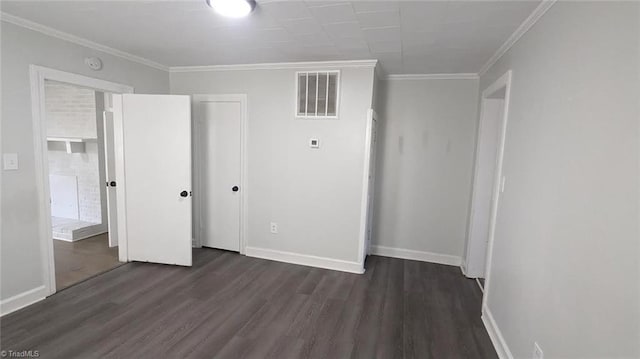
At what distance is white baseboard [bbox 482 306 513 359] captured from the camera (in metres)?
2.07

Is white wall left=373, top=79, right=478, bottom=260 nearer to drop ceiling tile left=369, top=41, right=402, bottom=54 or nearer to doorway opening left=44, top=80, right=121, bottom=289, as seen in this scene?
drop ceiling tile left=369, top=41, right=402, bottom=54

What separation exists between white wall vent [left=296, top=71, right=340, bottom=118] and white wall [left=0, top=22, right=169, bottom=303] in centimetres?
228

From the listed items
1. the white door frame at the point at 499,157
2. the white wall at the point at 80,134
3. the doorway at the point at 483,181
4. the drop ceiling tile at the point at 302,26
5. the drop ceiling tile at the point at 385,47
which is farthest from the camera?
the white wall at the point at 80,134

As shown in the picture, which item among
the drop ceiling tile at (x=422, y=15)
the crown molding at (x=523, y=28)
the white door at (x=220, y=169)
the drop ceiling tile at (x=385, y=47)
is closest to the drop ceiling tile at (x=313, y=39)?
the drop ceiling tile at (x=385, y=47)

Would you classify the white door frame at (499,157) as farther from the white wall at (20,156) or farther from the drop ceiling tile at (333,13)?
the white wall at (20,156)

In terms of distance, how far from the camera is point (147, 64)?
141 inches

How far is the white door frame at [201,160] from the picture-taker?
371 cm

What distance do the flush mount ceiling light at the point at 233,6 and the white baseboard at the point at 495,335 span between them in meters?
2.96

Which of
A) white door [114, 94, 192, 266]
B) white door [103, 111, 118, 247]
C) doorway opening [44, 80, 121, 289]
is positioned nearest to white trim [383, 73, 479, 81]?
white door [114, 94, 192, 266]

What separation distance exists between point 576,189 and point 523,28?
137 cm

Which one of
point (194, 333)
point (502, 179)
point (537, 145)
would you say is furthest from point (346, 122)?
point (194, 333)

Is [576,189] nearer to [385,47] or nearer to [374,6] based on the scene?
[374,6]

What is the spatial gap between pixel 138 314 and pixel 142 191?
4.89 feet

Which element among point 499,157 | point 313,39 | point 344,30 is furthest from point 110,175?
point 499,157
